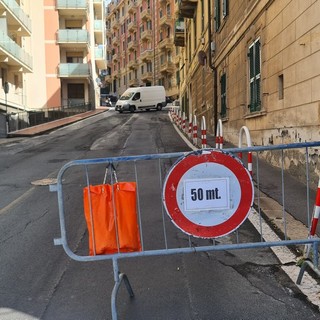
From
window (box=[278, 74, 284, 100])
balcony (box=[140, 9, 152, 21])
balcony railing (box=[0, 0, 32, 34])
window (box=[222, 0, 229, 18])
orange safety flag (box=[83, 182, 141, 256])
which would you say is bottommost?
orange safety flag (box=[83, 182, 141, 256])

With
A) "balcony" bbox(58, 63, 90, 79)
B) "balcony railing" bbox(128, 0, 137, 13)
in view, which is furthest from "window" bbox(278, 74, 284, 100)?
"balcony railing" bbox(128, 0, 137, 13)

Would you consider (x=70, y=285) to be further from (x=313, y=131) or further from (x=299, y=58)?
(x=299, y=58)

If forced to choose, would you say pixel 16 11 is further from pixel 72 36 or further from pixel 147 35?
pixel 147 35

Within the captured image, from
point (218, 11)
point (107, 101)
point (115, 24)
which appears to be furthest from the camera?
point (115, 24)

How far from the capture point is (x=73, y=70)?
4341 cm

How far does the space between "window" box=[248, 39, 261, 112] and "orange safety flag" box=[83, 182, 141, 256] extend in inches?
342

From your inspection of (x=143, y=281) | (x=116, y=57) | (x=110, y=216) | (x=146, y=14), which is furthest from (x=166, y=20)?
(x=110, y=216)

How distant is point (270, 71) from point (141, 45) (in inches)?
2714

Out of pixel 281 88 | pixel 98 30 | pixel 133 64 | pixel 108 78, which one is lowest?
pixel 281 88

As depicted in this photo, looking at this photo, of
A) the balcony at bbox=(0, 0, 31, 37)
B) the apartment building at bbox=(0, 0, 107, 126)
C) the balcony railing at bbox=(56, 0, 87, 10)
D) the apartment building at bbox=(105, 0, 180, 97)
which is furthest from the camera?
the apartment building at bbox=(105, 0, 180, 97)

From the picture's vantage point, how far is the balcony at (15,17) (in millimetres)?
29219

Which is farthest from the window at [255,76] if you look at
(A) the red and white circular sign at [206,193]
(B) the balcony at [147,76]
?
(B) the balcony at [147,76]

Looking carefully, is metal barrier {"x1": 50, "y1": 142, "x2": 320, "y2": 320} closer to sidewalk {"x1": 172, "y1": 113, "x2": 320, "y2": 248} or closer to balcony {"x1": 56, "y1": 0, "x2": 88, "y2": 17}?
sidewalk {"x1": 172, "y1": 113, "x2": 320, "y2": 248}

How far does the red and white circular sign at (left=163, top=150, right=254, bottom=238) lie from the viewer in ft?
11.9
